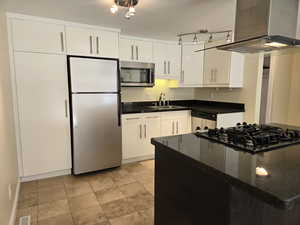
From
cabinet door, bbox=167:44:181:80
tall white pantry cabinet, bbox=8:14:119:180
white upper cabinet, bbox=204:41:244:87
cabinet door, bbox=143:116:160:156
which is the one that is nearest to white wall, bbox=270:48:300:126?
white upper cabinet, bbox=204:41:244:87

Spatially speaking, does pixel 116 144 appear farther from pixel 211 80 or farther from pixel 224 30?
pixel 224 30

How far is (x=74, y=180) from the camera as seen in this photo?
290 cm

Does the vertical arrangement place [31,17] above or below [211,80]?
above

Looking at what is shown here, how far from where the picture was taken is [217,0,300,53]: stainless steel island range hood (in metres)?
1.48

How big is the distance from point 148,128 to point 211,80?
5.05 feet

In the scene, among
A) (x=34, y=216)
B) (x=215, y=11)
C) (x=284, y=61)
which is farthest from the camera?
(x=284, y=61)

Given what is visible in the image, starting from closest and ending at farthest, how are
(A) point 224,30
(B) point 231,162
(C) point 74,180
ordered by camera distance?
(B) point 231,162 < (C) point 74,180 < (A) point 224,30

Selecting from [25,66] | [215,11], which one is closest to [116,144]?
[25,66]

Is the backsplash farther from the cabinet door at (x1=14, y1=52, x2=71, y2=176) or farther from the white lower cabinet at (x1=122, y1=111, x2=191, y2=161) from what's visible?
the cabinet door at (x1=14, y1=52, x2=71, y2=176)

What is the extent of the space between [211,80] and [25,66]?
3.10 metres

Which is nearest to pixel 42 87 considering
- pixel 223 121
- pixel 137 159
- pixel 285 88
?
pixel 137 159

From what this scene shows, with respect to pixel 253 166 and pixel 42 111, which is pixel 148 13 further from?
pixel 253 166

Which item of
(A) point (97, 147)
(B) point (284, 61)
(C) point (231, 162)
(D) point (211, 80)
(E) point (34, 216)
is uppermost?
(B) point (284, 61)

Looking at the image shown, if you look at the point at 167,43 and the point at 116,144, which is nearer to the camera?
the point at 116,144
